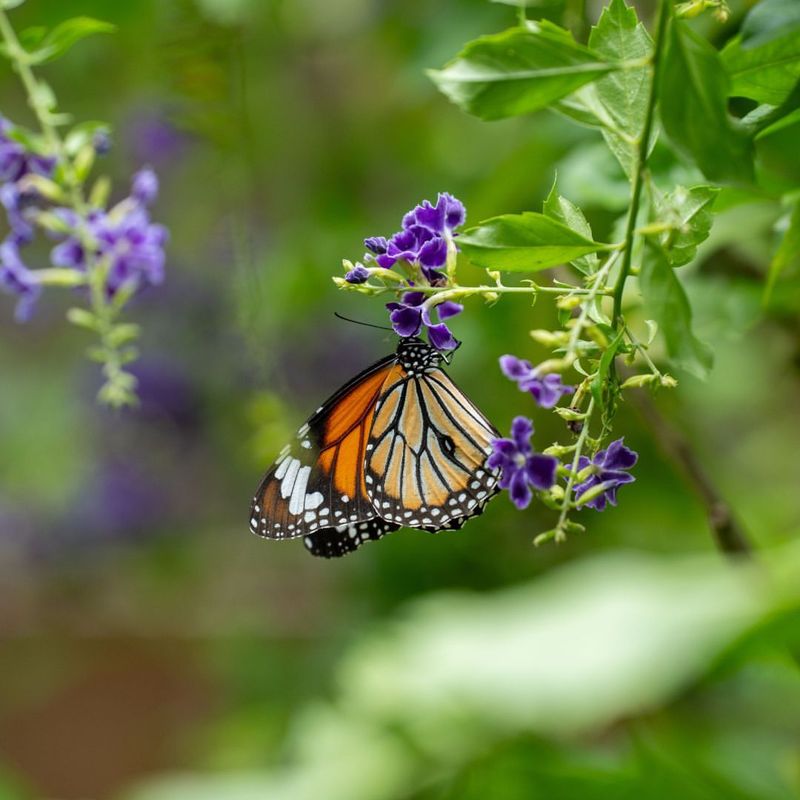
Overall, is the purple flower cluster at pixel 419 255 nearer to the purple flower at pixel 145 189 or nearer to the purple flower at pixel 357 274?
the purple flower at pixel 357 274

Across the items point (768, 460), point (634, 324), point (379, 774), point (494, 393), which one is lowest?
point (768, 460)

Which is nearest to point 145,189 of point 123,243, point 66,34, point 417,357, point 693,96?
point 123,243

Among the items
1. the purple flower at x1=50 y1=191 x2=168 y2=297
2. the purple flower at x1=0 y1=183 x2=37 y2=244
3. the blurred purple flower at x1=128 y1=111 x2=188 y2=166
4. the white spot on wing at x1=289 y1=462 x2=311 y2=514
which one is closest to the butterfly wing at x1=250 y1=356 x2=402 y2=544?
the white spot on wing at x1=289 y1=462 x2=311 y2=514

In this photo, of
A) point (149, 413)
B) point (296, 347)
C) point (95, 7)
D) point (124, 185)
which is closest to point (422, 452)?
point (95, 7)

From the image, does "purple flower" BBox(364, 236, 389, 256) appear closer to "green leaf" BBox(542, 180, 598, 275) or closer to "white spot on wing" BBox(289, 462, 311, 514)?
"green leaf" BBox(542, 180, 598, 275)

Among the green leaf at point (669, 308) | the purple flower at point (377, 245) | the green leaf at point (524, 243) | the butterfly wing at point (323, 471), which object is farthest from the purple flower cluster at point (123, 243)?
the green leaf at point (669, 308)

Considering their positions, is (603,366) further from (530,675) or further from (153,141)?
(153,141)

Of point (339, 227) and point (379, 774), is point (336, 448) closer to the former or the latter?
point (379, 774)
